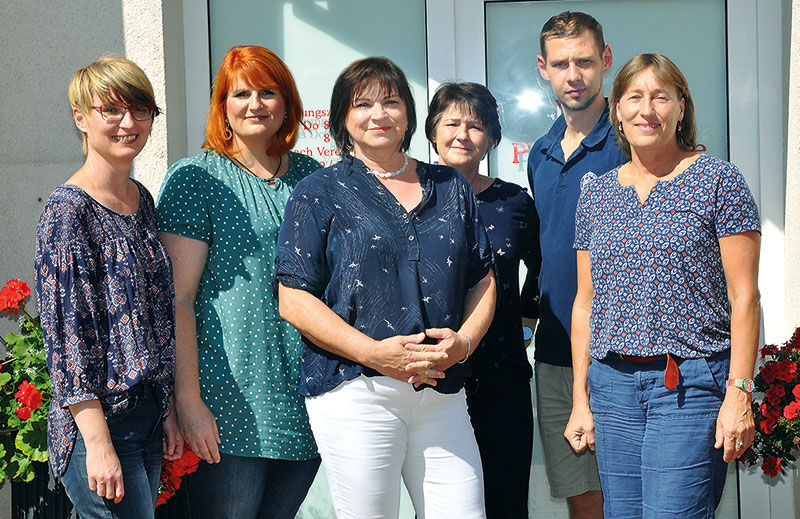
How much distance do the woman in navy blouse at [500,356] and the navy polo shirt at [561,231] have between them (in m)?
0.10

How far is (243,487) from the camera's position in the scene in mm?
2777

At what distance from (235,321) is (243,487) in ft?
1.71

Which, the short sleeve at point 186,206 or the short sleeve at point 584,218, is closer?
the short sleeve at point 186,206

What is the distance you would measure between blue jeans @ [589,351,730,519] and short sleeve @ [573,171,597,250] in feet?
1.29

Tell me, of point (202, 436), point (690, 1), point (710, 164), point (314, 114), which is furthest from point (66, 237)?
point (690, 1)

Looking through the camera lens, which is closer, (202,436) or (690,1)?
(202,436)

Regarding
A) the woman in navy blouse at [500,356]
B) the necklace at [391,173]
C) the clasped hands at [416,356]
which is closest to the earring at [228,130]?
the necklace at [391,173]

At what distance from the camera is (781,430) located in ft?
11.4

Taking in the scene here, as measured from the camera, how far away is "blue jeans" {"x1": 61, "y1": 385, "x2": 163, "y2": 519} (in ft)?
7.85

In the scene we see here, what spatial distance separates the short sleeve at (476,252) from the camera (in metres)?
2.71

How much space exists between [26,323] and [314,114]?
6.17 feet

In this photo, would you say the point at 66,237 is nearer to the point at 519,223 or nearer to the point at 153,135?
the point at 519,223

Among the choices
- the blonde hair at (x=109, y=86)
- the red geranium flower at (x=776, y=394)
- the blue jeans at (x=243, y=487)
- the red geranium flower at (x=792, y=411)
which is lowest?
the blue jeans at (x=243, y=487)

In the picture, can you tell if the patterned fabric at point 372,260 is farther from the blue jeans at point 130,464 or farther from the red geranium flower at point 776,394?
the red geranium flower at point 776,394
